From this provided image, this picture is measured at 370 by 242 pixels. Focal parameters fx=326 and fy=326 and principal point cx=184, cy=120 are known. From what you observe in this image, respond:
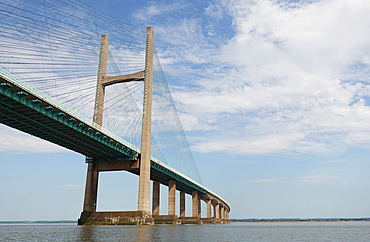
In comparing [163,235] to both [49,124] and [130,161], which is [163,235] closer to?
[49,124]

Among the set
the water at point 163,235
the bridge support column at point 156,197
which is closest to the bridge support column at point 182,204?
the bridge support column at point 156,197

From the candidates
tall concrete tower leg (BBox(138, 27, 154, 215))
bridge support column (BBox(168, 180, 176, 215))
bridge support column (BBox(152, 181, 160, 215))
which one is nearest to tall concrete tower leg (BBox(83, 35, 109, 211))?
tall concrete tower leg (BBox(138, 27, 154, 215))

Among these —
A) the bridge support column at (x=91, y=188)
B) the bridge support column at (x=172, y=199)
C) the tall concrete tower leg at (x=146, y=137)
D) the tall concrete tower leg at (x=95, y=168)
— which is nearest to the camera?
the tall concrete tower leg at (x=146, y=137)

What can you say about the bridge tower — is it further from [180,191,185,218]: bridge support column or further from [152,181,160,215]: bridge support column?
[180,191,185,218]: bridge support column

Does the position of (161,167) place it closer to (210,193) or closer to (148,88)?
(148,88)

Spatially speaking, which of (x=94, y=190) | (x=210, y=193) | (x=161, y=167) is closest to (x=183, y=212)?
(x=210, y=193)

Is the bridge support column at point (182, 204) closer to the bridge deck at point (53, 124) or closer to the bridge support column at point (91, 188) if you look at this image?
the bridge support column at point (91, 188)

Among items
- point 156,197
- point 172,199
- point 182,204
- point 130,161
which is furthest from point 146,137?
point 182,204
